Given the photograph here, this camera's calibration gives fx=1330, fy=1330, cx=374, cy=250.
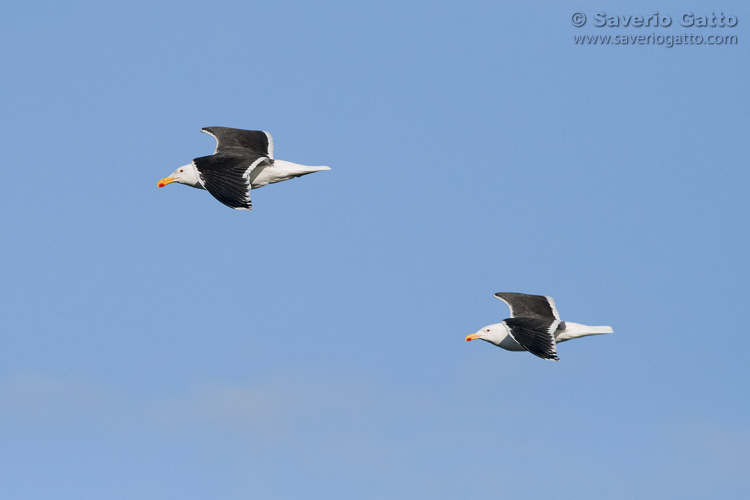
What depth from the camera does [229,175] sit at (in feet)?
114

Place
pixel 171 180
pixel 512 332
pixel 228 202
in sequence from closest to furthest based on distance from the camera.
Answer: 1. pixel 228 202
2. pixel 512 332
3. pixel 171 180

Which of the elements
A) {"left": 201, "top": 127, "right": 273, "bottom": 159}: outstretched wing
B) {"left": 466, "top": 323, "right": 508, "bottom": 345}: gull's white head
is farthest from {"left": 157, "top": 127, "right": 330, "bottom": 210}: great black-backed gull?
{"left": 466, "top": 323, "right": 508, "bottom": 345}: gull's white head

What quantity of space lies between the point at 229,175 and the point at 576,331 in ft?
36.4

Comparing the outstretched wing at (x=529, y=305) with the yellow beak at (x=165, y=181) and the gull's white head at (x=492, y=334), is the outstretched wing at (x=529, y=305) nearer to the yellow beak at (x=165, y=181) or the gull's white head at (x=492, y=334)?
the gull's white head at (x=492, y=334)

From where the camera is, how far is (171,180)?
3819 cm

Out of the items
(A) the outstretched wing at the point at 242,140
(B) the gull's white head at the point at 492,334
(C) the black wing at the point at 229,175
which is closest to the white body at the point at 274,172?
(C) the black wing at the point at 229,175

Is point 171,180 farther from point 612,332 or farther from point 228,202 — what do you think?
point 612,332

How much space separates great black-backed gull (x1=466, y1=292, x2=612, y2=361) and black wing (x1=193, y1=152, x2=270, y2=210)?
800cm

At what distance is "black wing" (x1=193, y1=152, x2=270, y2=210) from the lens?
3344cm

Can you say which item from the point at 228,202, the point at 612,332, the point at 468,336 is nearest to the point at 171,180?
the point at 228,202

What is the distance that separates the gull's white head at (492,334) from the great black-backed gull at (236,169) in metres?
6.73

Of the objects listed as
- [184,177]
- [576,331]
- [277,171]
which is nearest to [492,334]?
[576,331]

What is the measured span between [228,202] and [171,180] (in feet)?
A: 18.1

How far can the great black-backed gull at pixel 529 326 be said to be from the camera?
35.9 metres
